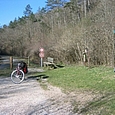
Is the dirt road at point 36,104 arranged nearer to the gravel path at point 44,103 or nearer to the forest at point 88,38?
the gravel path at point 44,103

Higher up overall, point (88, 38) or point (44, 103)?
point (88, 38)

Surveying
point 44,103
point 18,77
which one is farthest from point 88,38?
point 44,103

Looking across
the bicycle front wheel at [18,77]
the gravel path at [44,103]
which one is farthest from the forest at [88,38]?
the gravel path at [44,103]

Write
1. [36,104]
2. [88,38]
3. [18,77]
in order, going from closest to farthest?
[36,104], [18,77], [88,38]

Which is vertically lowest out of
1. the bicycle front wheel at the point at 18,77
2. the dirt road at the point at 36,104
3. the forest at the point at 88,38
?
the dirt road at the point at 36,104

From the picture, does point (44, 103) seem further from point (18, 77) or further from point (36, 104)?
point (18, 77)

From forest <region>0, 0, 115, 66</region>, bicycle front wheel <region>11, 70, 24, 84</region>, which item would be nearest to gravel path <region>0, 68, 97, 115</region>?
bicycle front wheel <region>11, 70, 24, 84</region>

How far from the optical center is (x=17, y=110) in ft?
21.8

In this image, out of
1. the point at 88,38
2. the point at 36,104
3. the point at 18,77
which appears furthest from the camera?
the point at 88,38

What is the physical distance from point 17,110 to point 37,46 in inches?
1096

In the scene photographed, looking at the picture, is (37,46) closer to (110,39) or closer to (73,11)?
(73,11)

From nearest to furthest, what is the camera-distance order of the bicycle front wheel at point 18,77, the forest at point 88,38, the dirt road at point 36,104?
the dirt road at point 36,104 → the bicycle front wheel at point 18,77 → the forest at point 88,38

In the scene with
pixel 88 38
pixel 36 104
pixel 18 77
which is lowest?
pixel 36 104

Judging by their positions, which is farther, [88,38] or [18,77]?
[88,38]
